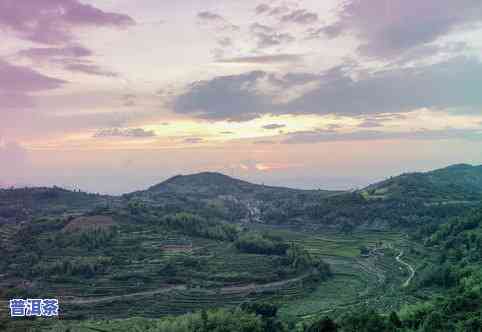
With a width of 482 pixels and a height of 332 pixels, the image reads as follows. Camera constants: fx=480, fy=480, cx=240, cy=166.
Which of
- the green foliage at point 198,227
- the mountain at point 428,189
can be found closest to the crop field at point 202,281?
the green foliage at point 198,227

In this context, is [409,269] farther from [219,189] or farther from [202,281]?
[219,189]

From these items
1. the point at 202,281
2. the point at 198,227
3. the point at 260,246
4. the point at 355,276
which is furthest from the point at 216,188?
the point at 202,281

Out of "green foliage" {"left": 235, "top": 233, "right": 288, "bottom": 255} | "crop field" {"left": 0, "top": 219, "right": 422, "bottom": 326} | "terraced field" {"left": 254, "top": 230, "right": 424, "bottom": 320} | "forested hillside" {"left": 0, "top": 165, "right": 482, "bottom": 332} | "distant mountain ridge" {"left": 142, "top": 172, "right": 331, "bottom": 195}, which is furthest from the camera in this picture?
"distant mountain ridge" {"left": 142, "top": 172, "right": 331, "bottom": 195}

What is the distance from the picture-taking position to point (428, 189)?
405ft

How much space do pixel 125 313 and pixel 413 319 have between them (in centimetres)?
3063

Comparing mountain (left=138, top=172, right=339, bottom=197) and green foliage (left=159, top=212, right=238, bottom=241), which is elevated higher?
mountain (left=138, top=172, right=339, bottom=197)

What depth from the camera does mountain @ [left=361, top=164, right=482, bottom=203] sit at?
379 ft

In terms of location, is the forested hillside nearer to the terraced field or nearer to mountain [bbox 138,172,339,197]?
the terraced field

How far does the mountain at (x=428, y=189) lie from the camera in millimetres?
115562

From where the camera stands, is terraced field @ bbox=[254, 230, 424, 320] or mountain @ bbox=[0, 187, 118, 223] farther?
mountain @ bbox=[0, 187, 118, 223]

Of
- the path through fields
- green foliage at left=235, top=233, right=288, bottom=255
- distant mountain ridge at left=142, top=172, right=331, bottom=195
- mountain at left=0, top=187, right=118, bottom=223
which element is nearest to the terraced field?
the path through fields

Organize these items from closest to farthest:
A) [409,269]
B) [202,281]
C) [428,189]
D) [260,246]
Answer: [202,281] → [409,269] → [260,246] → [428,189]

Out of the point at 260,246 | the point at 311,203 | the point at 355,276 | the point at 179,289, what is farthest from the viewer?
the point at 311,203

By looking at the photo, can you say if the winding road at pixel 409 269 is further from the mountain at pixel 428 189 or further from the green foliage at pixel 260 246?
the mountain at pixel 428 189
